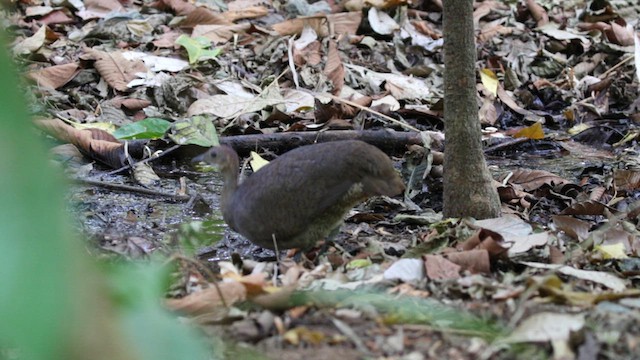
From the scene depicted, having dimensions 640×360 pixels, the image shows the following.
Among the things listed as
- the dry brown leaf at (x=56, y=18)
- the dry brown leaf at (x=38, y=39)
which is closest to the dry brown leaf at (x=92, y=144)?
the dry brown leaf at (x=38, y=39)

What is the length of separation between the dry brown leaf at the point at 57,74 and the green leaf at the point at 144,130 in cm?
101

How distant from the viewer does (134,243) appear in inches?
139

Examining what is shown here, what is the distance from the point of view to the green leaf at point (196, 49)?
6.24 meters

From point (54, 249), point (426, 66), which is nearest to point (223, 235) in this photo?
point (426, 66)

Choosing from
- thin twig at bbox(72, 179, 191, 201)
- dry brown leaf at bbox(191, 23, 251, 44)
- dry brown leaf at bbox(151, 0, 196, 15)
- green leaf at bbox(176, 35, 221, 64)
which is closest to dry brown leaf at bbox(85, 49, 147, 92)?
green leaf at bbox(176, 35, 221, 64)

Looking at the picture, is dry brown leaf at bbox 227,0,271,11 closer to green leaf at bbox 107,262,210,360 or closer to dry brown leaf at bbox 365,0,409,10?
dry brown leaf at bbox 365,0,409,10

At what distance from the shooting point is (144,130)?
519 centimetres

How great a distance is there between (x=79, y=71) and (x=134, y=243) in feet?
9.70

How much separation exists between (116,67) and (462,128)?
3.11 meters

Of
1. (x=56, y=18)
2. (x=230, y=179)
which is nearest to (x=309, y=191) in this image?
(x=230, y=179)

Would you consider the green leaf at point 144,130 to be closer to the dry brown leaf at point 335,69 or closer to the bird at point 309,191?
the dry brown leaf at point 335,69

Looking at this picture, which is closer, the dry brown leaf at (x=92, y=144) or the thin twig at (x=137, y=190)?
the thin twig at (x=137, y=190)

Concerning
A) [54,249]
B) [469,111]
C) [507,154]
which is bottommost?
[507,154]

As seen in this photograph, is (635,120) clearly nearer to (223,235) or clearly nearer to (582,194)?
(582,194)
